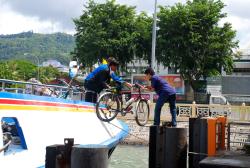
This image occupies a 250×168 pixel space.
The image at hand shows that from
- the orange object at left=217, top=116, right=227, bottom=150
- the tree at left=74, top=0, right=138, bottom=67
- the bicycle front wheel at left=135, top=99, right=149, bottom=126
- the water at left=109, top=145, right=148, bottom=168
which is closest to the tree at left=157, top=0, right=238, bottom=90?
the tree at left=74, top=0, right=138, bottom=67

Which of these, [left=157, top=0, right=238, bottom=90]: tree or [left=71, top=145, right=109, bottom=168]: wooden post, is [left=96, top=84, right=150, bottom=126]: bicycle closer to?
[left=71, top=145, right=109, bottom=168]: wooden post

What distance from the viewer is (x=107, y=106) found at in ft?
33.5

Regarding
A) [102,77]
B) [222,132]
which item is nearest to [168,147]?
[222,132]

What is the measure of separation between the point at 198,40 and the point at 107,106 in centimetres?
2935

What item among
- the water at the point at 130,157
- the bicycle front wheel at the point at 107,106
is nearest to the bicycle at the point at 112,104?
the bicycle front wheel at the point at 107,106

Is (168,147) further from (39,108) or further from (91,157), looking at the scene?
(91,157)

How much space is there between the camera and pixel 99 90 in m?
10.4

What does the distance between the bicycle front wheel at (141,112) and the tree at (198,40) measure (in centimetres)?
2747

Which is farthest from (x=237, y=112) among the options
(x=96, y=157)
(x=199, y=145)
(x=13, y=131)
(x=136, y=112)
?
(x=96, y=157)

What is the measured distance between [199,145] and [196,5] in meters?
33.4

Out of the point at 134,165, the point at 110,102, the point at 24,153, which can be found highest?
the point at 110,102

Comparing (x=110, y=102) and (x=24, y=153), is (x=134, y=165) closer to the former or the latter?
(x=110, y=102)

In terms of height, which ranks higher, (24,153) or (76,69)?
(76,69)

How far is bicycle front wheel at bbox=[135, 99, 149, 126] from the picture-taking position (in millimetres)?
11352
